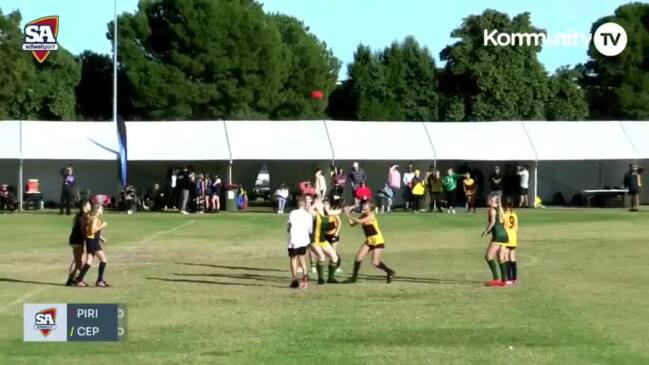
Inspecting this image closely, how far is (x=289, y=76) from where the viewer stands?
72.1 metres

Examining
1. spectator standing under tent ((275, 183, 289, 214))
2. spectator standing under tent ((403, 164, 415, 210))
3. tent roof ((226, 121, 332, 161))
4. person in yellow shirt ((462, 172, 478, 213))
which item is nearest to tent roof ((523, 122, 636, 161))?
person in yellow shirt ((462, 172, 478, 213))

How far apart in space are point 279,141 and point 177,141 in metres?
3.78

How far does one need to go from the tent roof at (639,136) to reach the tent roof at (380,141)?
327 inches

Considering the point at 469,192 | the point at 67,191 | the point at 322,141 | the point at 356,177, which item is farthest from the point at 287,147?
the point at 67,191

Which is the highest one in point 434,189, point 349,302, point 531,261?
point 434,189

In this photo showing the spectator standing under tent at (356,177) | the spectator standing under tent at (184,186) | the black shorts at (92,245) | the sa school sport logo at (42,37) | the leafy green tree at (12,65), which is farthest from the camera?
the leafy green tree at (12,65)

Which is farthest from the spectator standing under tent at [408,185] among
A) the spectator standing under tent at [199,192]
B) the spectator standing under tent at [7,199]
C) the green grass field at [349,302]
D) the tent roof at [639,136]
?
the spectator standing under tent at [7,199]

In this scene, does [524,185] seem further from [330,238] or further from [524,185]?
[330,238]

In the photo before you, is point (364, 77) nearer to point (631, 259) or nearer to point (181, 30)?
point (181, 30)

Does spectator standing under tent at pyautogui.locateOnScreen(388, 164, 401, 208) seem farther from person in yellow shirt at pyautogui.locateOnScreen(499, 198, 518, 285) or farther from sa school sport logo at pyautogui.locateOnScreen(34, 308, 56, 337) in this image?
sa school sport logo at pyautogui.locateOnScreen(34, 308, 56, 337)

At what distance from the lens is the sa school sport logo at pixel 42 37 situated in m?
56.8

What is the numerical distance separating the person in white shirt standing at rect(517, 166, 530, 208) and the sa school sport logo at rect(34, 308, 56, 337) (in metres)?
31.0

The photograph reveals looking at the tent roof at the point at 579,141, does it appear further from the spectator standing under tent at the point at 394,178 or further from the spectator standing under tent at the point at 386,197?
the spectator standing under tent at the point at 386,197

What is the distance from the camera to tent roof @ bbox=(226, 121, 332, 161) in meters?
39.1
